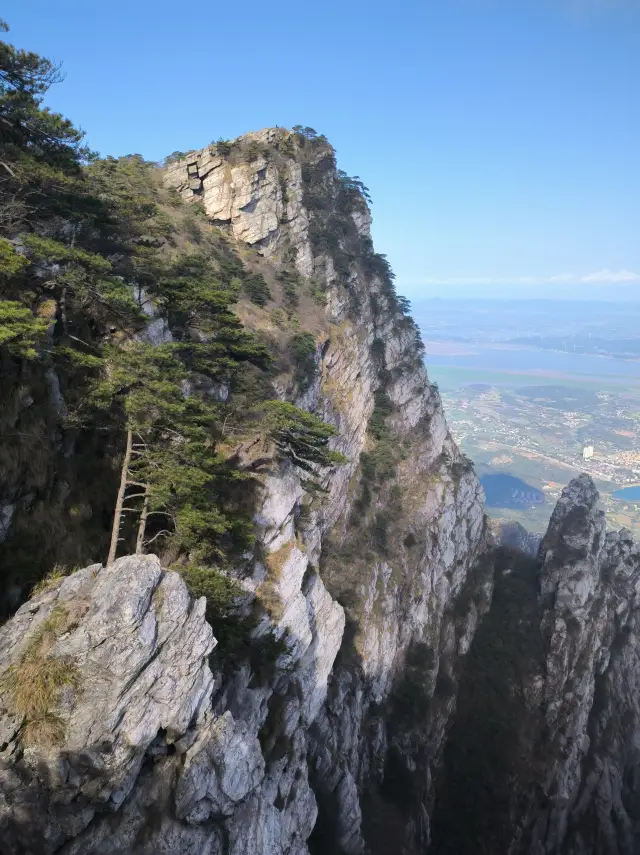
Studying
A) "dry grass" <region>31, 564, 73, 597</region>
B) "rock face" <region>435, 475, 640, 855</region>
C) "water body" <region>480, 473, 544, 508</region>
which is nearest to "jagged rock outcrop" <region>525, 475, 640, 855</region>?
"rock face" <region>435, 475, 640, 855</region>

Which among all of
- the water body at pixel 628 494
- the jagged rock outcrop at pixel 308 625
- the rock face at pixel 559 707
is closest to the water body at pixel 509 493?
the water body at pixel 628 494

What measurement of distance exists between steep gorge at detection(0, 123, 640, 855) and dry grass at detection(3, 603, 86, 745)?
0.07 metres

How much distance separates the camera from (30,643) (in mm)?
11281

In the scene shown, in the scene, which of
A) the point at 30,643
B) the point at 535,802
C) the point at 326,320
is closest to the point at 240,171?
the point at 326,320

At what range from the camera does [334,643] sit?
2930cm

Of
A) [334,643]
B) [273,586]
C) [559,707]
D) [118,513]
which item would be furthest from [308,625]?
[559,707]

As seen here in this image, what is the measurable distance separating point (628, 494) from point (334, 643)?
6765 inches

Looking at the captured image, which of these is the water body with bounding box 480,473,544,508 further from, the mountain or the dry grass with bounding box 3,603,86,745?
the dry grass with bounding box 3,603,86,745

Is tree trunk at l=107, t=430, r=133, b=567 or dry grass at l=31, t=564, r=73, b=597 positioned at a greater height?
tree trunk at l=107, t=430, r=133, b=567

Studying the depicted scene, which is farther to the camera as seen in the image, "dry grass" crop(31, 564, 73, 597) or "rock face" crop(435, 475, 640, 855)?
"rock face" crop(435, 475, 640, 855)

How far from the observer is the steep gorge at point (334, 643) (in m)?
11.6

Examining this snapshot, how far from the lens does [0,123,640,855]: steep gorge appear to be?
11.6 meters

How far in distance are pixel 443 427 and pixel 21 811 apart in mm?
60192

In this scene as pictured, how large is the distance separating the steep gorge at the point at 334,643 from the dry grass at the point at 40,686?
71 millimetres
